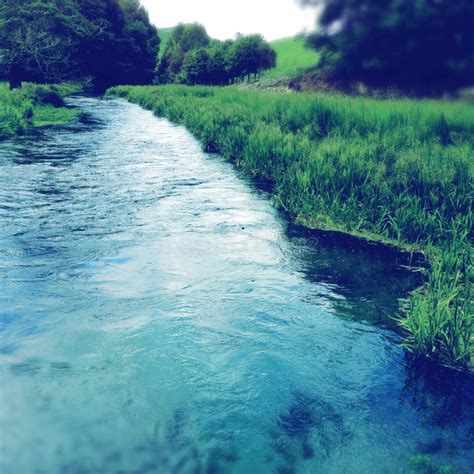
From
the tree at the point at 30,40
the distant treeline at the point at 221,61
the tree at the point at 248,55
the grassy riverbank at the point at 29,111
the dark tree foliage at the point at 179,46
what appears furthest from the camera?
the dark tree foliage at the point at 179,46

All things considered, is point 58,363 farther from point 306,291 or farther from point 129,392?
point 306,291

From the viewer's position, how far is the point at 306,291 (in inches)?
248

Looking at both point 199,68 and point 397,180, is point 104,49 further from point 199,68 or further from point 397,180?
point 397,180

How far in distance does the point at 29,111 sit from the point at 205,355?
19823 millimetres

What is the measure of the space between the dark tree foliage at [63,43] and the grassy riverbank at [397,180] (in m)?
25.7

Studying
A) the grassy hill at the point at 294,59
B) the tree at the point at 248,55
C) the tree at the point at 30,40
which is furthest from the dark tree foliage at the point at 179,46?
the tree at the point at 30,40

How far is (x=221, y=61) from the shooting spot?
2584 inches

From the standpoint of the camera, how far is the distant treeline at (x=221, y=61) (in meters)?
55.7

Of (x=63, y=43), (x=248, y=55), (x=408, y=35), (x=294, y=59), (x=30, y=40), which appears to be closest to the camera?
(x=408, y=35)

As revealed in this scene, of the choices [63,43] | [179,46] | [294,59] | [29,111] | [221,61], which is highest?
[179,46]

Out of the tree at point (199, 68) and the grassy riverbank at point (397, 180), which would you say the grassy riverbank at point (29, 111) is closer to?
the grassy riverbank at point (397, 180)

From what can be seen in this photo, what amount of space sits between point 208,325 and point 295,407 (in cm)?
149

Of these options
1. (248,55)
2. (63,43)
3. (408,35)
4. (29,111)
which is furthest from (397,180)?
(248,55)

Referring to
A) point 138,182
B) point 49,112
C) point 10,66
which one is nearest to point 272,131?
point 138,182
